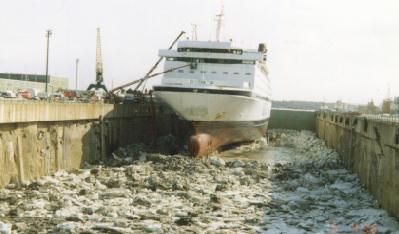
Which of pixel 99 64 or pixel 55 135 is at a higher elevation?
pixel 99 64

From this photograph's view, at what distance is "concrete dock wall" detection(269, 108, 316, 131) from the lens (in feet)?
206

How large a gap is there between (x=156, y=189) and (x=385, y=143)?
25.7 feet

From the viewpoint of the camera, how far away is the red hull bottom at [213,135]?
26.0 metres

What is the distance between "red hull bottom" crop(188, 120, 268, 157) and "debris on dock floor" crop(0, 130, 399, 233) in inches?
125

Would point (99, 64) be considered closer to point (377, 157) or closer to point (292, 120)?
point (292, 120)

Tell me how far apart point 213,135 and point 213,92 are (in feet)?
8.39

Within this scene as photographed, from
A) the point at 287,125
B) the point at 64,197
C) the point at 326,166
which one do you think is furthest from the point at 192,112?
the point at 287,125

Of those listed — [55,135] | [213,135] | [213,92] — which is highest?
[213,92]

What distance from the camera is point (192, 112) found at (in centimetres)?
2739

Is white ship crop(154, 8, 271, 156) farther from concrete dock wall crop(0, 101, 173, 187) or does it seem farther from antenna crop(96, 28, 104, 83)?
antenna crop(96, 28, 104, 83)

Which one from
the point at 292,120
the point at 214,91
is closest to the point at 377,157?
the point at 214,91

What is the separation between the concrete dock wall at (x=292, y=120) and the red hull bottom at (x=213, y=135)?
3019 cm

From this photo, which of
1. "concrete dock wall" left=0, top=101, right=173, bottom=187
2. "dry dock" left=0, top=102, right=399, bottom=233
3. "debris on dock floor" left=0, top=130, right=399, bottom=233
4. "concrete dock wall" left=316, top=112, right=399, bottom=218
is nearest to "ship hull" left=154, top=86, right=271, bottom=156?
"dry dock" left=0, top=102, right=399, bottom=233

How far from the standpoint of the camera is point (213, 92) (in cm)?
2733
